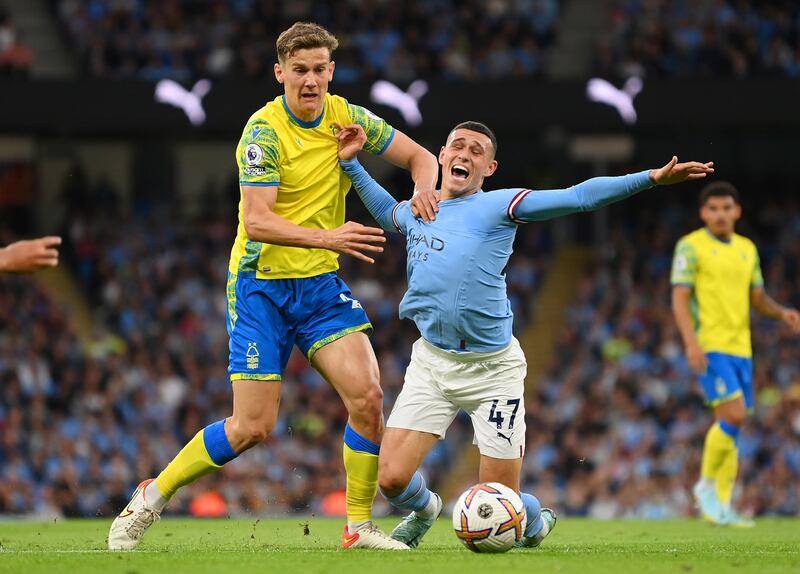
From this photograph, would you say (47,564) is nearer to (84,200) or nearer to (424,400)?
(424,400)

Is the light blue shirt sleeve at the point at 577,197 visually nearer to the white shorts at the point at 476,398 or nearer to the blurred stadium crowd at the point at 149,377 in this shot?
the white shorts at the point at 476,398

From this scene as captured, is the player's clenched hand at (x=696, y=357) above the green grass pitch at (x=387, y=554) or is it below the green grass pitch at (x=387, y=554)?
above

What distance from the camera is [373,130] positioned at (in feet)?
27.5

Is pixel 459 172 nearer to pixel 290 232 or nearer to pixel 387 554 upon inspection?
pixel 290 232

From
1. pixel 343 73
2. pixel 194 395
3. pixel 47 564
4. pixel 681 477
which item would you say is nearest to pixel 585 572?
pixel 47 564

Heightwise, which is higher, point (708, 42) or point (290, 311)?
point (708, 42)

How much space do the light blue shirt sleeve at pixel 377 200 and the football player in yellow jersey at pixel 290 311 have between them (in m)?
0.14

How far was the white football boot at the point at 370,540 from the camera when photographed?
777cm

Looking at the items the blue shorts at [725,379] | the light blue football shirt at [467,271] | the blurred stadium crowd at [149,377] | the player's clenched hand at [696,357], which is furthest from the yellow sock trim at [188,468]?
the blurred stadium crowd at [149,377]

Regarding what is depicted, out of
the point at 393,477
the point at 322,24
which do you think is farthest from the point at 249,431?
the point at 322,24

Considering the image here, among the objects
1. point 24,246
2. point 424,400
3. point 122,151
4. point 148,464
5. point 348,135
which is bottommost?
point 148,464

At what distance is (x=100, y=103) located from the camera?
822 inches

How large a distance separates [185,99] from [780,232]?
10.2 m

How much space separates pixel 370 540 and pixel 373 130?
8.28ft
